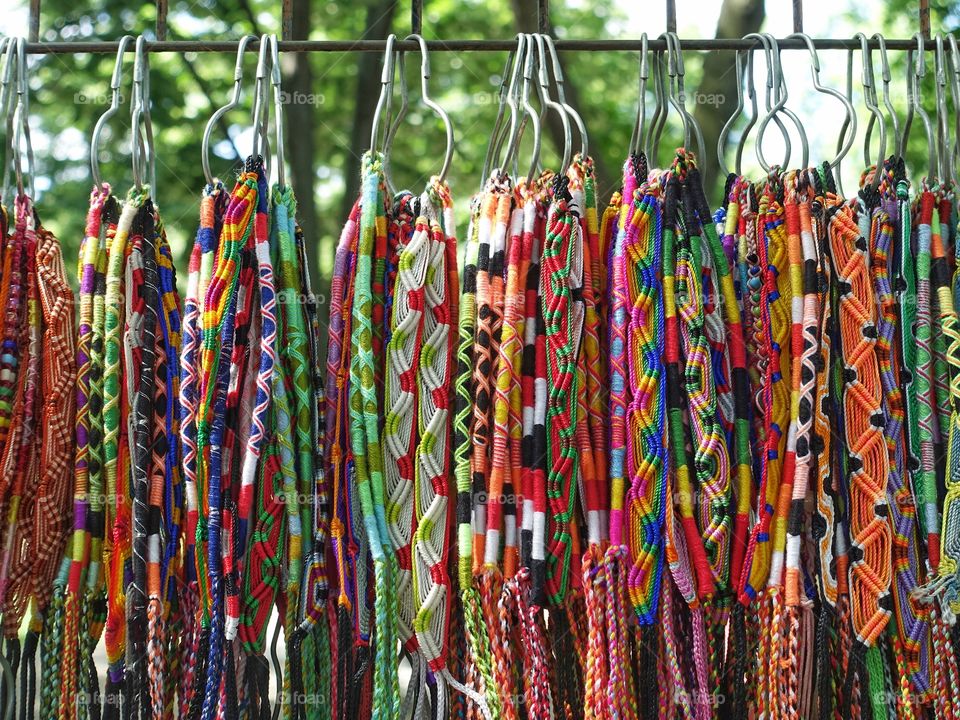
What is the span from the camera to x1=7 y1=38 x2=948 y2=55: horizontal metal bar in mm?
1179

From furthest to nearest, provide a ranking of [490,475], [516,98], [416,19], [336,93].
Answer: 1. [336,93]
2. [416,19]
3. [516,98]
4. [490,475]

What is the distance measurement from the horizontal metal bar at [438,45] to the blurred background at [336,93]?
87 centimetres

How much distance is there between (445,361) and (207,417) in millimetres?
265

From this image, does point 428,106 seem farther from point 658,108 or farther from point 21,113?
point 21,113

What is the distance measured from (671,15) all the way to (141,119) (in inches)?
26.8

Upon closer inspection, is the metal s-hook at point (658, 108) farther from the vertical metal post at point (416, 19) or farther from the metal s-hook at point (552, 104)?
the vertical metal post at point (416, 19)

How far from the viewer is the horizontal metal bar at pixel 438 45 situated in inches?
46.4

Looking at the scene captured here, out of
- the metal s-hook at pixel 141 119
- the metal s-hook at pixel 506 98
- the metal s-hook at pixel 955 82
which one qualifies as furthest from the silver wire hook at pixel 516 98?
the metal s-hook at pixel 955 82

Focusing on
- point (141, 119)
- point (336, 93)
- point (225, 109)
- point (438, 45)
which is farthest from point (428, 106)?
point (336, 93)

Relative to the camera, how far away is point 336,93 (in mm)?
3016

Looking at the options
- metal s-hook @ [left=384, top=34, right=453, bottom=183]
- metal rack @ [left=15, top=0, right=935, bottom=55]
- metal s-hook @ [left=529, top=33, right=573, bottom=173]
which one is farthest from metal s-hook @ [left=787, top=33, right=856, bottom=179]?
metal s-hook @ [left=384, top=34, right=453, bottom=183]

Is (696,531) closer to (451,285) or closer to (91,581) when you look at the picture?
(451,285)

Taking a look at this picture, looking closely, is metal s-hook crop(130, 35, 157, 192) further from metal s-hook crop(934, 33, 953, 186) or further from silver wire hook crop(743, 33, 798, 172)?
metal s-hook crop(934, 33, 953, 186)

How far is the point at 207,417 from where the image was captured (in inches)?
41.0
